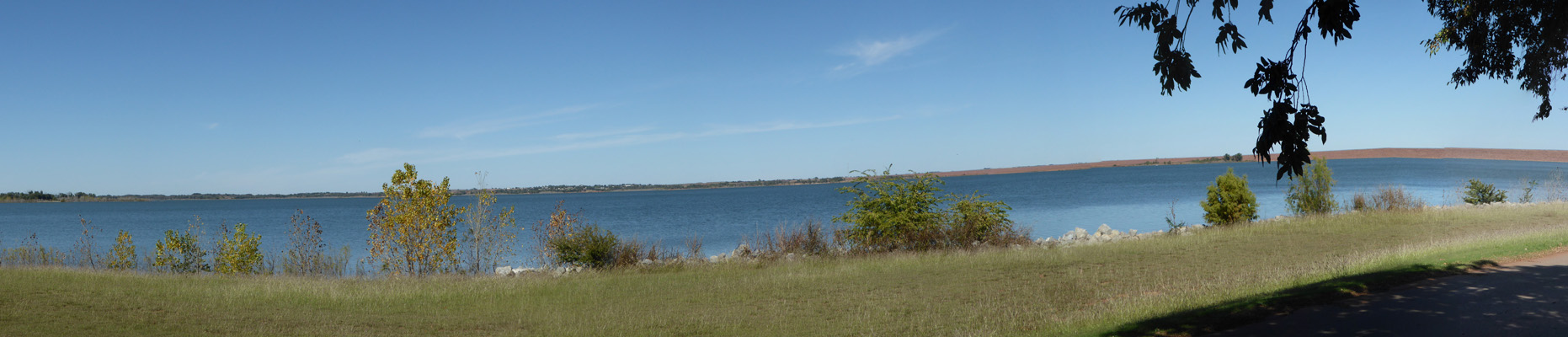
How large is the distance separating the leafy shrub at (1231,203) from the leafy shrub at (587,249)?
18.2 m

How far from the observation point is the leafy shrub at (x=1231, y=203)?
26.0 meters

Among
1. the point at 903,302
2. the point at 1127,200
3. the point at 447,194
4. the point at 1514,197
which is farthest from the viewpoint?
the point at 1127,200

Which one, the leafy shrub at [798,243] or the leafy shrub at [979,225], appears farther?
the leafy shrub at [979,225]

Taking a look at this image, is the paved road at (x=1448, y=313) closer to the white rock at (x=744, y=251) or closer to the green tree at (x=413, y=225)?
the white rock at (x=744, y=251)

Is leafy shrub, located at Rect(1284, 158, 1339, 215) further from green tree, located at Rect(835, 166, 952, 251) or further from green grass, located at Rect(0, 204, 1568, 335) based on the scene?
green tree, located at Rect(835, 166, 952, 251)

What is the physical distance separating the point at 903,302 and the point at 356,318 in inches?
292

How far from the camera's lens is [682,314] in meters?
11.7

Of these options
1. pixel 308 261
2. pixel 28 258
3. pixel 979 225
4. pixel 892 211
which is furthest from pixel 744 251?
pixel 28 258

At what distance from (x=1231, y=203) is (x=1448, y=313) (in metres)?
19.7

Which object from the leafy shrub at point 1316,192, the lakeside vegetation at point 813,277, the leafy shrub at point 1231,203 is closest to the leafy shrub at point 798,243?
the lakeside vegetation at point 813,277

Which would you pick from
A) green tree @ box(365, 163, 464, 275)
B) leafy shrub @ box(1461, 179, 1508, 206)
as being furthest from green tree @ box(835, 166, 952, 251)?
leafy shrub @ box(1461, 179, 1508, 206)

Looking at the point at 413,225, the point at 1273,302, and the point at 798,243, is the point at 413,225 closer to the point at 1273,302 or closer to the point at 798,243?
the point at 798,243

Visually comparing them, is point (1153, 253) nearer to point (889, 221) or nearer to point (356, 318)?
point (889, 221)

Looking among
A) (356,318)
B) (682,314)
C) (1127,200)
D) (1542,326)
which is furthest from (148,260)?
(1127,200)
